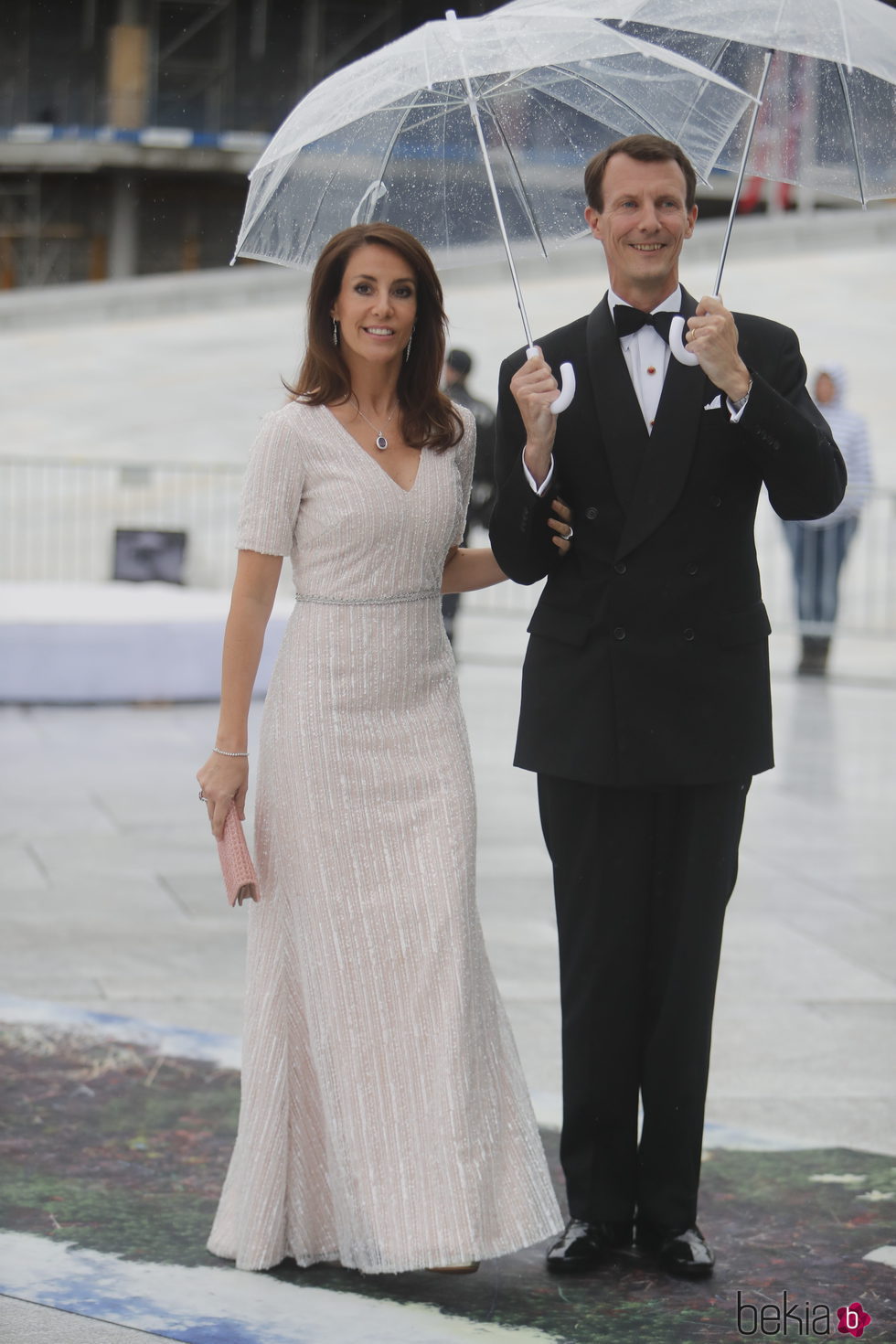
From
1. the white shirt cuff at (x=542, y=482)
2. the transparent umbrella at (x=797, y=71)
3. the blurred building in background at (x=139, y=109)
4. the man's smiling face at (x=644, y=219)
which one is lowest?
the white shirt cuff at (x=542, y=482)

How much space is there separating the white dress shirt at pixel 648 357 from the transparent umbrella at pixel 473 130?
7.8 inches

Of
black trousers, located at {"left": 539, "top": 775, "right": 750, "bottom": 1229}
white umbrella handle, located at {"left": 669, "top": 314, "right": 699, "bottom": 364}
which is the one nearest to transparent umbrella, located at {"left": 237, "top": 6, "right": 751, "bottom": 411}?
white umbrella handle, located at {"left": 669, "top": 314, "right": 699, "bottom": 364}

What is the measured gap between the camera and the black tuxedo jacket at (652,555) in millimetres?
3240

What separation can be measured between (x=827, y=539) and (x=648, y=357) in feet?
30.5

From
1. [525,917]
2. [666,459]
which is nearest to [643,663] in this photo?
[666,459]

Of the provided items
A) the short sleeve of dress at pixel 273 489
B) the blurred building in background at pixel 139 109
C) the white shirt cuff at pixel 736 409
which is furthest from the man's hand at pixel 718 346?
the blurred building in background at pixel 139 109

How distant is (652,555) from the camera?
3.27 meters

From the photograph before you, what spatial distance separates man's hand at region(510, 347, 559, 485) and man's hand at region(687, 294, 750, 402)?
251 millimetres

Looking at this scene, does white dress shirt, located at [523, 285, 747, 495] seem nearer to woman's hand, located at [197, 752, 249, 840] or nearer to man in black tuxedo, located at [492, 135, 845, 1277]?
man in black tuxedo, located at [492, 135, 845, 1277]

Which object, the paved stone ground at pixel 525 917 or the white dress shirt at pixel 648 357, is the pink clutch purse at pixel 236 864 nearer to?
the paved stone ground at pixel 525 917

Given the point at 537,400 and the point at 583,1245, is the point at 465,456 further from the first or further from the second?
the point at 583,1245

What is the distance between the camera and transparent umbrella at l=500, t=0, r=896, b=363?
3.27 metres

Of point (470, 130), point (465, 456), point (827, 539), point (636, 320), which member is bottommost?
point (827, 539)

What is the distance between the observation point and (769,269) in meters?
28.5
